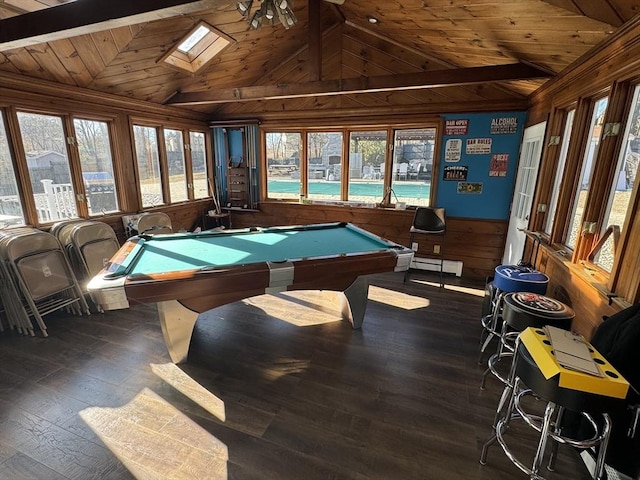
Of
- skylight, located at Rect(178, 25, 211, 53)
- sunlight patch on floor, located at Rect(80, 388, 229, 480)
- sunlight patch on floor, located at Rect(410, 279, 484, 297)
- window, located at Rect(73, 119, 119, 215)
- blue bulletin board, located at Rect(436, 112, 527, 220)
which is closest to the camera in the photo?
sunlight patch on floor, located at Rect(80, 388, 229, 480)

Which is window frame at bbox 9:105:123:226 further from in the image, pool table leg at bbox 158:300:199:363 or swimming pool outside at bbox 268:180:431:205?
swimming pool outside at bbox 268:180:431:205

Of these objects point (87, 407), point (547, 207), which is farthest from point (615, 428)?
point (87, 407)

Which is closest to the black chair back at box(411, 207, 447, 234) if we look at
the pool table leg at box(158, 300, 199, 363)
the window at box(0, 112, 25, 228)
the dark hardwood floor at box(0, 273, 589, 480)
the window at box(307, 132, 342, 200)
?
the window at box(307, 132, 342, 200)

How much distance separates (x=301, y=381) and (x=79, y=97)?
13.4ft

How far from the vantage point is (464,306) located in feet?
12.1

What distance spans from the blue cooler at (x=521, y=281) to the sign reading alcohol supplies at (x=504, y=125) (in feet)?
8.08

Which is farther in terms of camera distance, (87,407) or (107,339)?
(107,339)

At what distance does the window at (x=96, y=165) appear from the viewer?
12.7 ft

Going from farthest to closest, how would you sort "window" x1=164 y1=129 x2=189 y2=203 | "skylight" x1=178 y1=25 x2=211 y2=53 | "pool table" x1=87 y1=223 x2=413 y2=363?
"window" x1=164 y1=129 x2=189 y2=203 < "skylight" x1=178 y1=25 x2=211 y2=53 < "pool table" x1=87 y1=223 x2=413 y2=363

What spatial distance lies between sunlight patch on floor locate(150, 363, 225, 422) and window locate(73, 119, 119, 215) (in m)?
2.65

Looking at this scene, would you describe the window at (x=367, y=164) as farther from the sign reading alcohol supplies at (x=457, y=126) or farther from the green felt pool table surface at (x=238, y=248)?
the green felt pool table surface at (x=238, y=248)

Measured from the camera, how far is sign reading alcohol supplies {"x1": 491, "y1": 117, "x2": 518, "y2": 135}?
4164 millimetres

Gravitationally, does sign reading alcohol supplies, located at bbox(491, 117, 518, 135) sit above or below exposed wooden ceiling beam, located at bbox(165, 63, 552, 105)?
below

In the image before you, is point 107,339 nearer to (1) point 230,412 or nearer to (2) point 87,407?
(2) point 87,407
